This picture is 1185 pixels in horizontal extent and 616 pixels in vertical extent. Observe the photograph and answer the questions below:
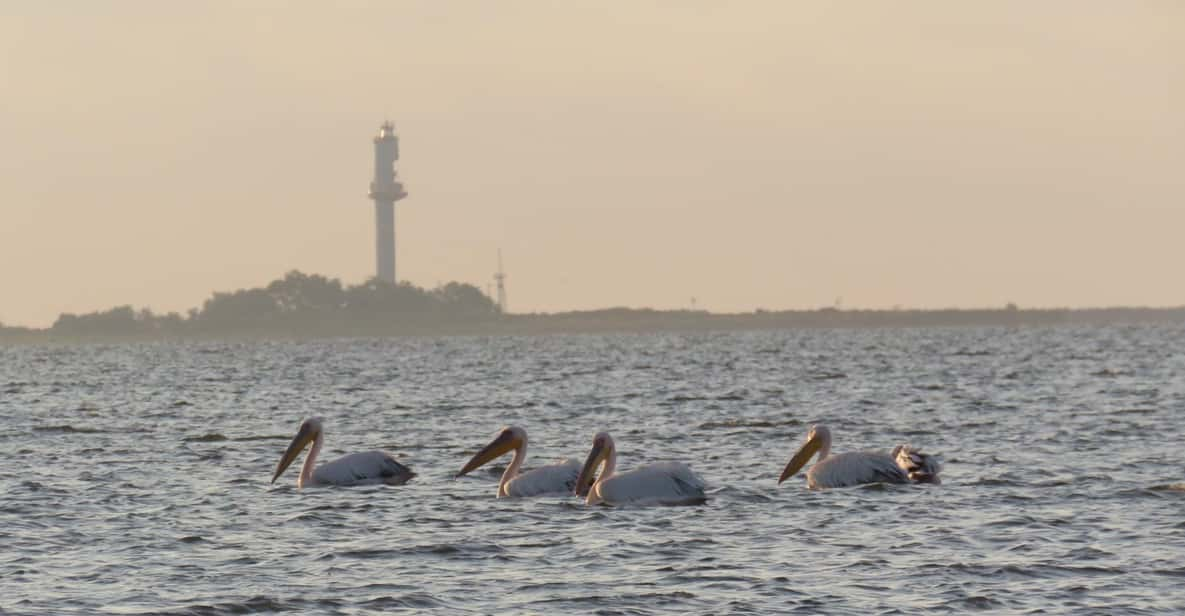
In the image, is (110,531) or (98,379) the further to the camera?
(98,379)

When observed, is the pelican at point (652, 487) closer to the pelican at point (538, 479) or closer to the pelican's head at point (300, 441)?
the pelican at point (538, 479)

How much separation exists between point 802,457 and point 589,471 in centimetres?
282

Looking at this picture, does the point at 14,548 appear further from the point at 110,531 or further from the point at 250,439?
the point at 250,439

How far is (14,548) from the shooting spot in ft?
57.5

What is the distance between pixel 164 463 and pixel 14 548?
9.02 meters

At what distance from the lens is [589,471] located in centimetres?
2123

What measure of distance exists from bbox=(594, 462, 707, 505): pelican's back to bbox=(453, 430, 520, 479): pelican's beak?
2.75 metres

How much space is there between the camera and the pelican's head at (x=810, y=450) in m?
22.4

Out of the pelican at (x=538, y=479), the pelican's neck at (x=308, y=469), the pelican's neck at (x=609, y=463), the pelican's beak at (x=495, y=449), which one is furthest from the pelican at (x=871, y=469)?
the pelican's neck at (x=308, y=469)

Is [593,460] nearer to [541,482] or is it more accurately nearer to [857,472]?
[541,482]

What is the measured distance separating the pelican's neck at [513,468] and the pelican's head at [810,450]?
3.06m

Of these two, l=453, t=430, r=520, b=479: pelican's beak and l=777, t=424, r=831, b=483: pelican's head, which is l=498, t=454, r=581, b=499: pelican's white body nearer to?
l=453, t=430, r=520, b=479: pelican's beak

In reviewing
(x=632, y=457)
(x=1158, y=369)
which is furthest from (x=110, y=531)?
(x=1158, y=369)

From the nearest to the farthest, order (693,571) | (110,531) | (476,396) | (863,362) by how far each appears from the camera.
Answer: (693,571) < (110,531) < (476,396) < (863,362)
